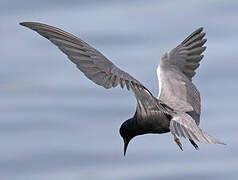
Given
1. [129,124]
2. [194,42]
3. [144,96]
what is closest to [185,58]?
[194,42]

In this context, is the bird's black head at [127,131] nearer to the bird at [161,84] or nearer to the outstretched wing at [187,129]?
the bird at [161,84]

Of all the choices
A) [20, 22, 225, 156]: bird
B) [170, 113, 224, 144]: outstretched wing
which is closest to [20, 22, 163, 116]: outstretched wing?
[20, 22, 225, 156]: bird

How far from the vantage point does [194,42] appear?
10281mm

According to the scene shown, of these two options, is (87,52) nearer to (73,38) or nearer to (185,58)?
(73,38)

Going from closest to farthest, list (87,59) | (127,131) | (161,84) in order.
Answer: (87,59) < (127,131) < (161,84)

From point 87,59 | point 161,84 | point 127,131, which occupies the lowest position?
point 127,131

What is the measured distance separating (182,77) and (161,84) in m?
0.29

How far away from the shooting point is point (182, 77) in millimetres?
10086

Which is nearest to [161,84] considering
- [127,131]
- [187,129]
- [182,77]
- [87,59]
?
[182,77]

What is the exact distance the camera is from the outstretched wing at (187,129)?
26.8 feet

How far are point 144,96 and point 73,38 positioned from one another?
2.40 ft

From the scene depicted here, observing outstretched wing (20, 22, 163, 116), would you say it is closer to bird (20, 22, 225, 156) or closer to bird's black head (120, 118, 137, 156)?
bird (20, 22, 225, 156)

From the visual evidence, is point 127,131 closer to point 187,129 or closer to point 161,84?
point 161,84

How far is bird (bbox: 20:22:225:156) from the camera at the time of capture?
26.8 ft
